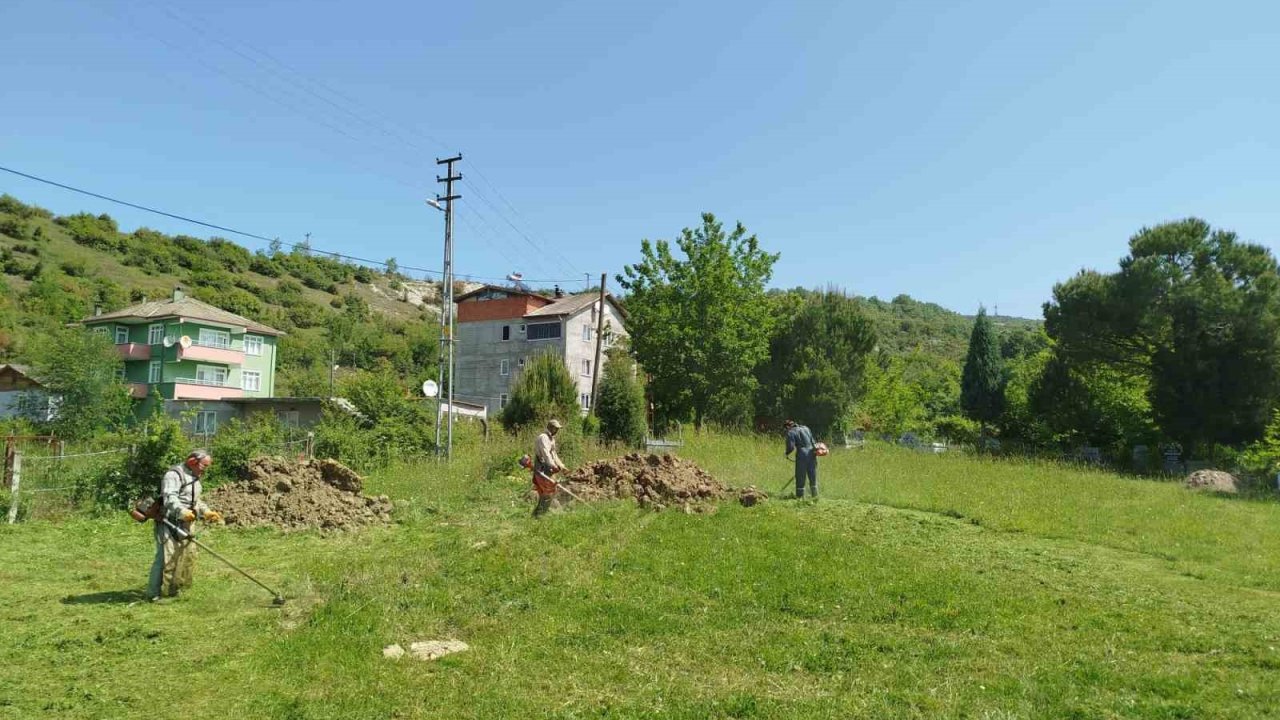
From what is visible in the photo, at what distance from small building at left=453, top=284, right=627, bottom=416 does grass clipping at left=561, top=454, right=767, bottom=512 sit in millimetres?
34230

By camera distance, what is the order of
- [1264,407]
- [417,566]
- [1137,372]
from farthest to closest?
[1137,372], [1264,407], [417,566]

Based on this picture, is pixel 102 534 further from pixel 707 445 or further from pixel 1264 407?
pixel 1264 407

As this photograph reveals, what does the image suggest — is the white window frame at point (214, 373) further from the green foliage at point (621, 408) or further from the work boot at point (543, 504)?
the work boot at point (543, 504)

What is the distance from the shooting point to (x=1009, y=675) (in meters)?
6.44

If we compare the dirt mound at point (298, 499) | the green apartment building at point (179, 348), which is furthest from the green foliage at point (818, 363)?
the green apartment building at point (179, 348)

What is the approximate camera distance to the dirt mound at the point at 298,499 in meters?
14.5

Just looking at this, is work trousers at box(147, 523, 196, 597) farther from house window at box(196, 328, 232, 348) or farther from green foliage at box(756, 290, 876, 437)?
house window at box(196, 328, 232, 348)

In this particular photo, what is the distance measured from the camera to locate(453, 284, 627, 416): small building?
176 feet

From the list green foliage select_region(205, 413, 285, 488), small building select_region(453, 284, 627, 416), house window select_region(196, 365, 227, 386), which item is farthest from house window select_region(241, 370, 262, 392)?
green foliage select_region(205, 413, 285, 488)

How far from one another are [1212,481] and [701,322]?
2260 cm

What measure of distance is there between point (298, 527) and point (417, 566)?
16.0 ft

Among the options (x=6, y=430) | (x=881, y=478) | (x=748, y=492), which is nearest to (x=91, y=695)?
(x=748, y=492)

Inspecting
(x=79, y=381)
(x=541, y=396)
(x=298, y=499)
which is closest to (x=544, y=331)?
(x=541, y=396)

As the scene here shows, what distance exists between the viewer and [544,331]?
5400cm
